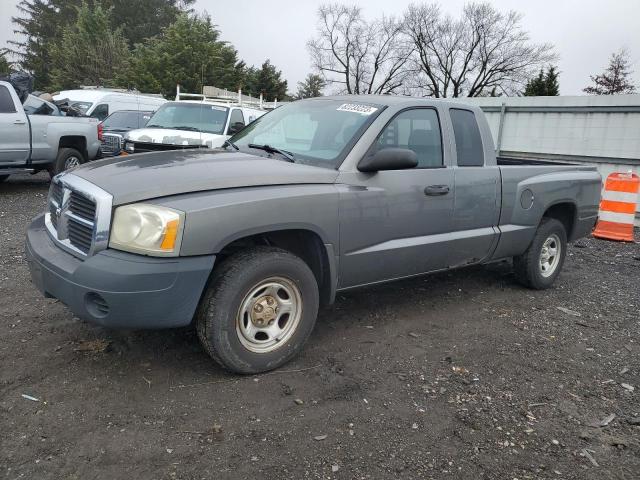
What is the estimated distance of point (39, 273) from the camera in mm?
3295

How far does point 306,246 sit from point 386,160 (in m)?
0.81

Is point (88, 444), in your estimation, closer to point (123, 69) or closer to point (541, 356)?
point (541, 356)

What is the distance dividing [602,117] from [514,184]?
7.04 metres

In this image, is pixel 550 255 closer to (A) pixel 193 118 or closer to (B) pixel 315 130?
(B) pixel 315 130

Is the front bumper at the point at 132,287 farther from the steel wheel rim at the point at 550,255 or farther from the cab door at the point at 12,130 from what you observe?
the cab door at the point at 12,130

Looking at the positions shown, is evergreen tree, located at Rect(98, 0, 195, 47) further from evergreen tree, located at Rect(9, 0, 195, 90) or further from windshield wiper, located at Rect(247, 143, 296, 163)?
windshield wiper, located at Rect(247, 143, 296, 163)

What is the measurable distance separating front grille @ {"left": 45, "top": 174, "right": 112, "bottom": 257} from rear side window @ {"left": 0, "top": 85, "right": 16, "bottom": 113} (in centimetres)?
706

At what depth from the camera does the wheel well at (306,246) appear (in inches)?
138

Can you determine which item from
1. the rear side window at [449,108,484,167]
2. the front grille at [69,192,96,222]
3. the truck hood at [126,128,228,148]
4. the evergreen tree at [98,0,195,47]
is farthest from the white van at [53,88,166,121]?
the evergreen tree at [98,0,195,47]

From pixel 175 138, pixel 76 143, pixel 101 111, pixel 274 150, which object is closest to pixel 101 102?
pixel 101 111

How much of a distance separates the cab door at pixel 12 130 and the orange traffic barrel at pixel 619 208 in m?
→ 9.83

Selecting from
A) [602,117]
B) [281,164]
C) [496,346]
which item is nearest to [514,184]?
[496,346]

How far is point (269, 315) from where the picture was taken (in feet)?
11.2

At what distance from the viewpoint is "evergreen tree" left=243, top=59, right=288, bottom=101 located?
47.3 m
